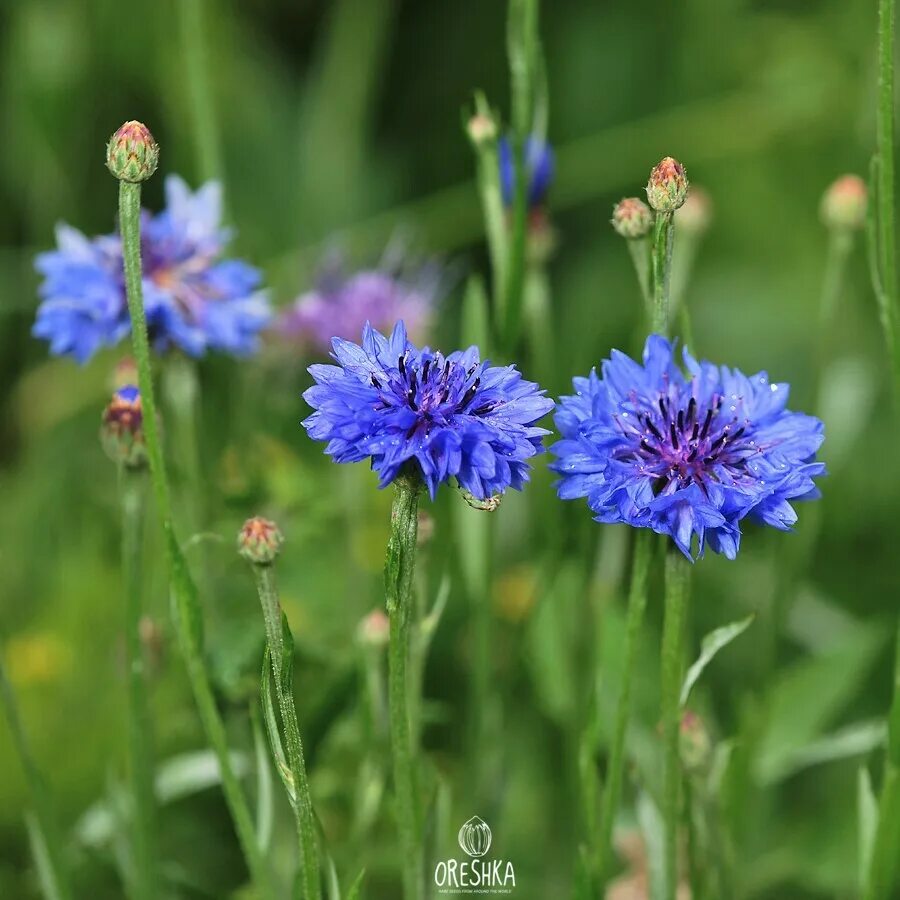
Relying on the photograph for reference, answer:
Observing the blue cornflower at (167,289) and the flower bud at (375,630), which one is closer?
the flower bud at (375,630)

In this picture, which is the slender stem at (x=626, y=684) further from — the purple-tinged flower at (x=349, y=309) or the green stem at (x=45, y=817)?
the purple-tinged flower at (x=349, y=309)

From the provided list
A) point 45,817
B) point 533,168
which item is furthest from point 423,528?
point 533,168

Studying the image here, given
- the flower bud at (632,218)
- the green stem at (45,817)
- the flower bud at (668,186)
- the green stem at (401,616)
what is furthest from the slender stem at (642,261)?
the green stem at (45,817)

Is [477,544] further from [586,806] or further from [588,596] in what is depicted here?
[586,806]

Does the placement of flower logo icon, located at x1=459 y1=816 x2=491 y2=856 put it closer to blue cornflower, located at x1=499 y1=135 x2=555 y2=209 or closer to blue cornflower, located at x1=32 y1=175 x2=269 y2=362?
blue cornflower, located at x1=32 y1=175 x2=269 y2=362

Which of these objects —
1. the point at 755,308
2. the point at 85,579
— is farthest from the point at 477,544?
the point at 755,308

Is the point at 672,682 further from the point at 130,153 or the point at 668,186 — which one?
the point at 130,153
